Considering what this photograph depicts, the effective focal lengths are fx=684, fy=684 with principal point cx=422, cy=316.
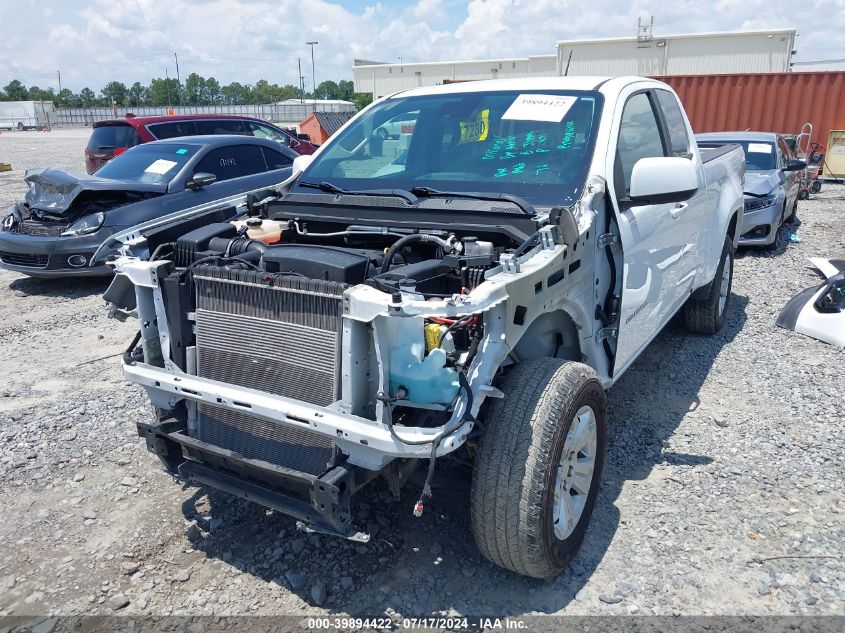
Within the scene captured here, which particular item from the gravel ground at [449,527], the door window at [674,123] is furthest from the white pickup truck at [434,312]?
the door window at [674,123]

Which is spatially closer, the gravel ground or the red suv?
the gravel ground

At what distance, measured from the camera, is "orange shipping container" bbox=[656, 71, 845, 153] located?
16719 millimetres

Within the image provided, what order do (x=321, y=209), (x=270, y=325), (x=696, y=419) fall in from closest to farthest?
(x=270, y=325), (x=321, y=209), (x=696, y=419)

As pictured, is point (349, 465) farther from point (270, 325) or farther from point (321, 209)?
point (321, 209)

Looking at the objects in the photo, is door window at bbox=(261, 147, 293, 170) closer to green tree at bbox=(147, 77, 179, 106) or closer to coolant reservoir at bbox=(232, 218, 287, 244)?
coolant reservoir at bbox=(232, 218, 287, 244)

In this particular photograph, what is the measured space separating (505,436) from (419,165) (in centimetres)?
187

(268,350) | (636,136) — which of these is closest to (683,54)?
(636,136)

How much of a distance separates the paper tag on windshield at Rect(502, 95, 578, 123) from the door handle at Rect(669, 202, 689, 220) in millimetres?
1004

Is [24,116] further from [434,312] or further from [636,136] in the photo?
[434,312]

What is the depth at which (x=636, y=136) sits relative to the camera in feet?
13.1

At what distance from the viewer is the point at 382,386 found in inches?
99.0

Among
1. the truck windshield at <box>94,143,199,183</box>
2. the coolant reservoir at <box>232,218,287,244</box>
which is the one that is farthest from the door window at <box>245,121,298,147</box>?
the coolant reservoir at <box>232,218,287,244</box>

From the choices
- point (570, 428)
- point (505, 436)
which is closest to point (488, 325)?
point (505, 436)

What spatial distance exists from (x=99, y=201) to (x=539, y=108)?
19.5 feet
